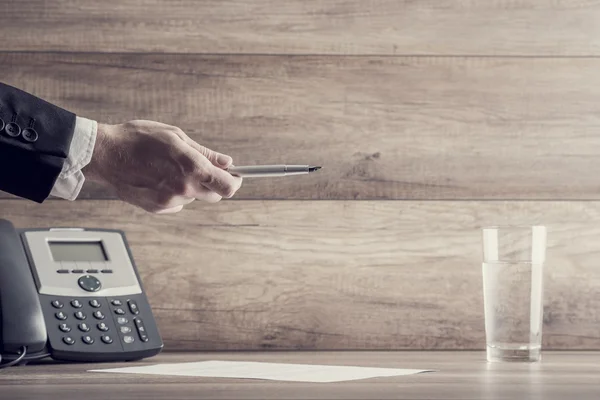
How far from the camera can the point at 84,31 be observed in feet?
4.31

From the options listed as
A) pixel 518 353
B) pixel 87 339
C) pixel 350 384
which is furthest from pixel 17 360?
pixel 518 353

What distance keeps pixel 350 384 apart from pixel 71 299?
44cm

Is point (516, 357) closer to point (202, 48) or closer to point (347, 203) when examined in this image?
point (347, 203)

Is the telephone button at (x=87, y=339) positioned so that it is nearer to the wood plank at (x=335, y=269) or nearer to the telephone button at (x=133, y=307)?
the telephone button at (x=133, y=307)

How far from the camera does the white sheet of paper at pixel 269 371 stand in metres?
0.86


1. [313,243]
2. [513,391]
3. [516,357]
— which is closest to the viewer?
[513,391]

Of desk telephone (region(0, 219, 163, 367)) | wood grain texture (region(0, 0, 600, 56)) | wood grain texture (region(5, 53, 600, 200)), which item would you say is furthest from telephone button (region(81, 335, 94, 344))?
wood grain texture (region(0, 0, 600, 56))

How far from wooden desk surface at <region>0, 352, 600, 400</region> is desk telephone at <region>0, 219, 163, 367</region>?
24 millimetres

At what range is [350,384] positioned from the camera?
791 mm

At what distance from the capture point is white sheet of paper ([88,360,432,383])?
0.86 metres

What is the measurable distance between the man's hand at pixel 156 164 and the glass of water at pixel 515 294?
1.05 feet

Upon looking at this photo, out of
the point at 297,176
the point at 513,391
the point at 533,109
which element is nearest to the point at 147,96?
the point at 297,176

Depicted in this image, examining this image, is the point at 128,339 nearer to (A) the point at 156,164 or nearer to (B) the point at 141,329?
(B) the point at 141,329

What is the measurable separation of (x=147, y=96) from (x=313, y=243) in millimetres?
320
